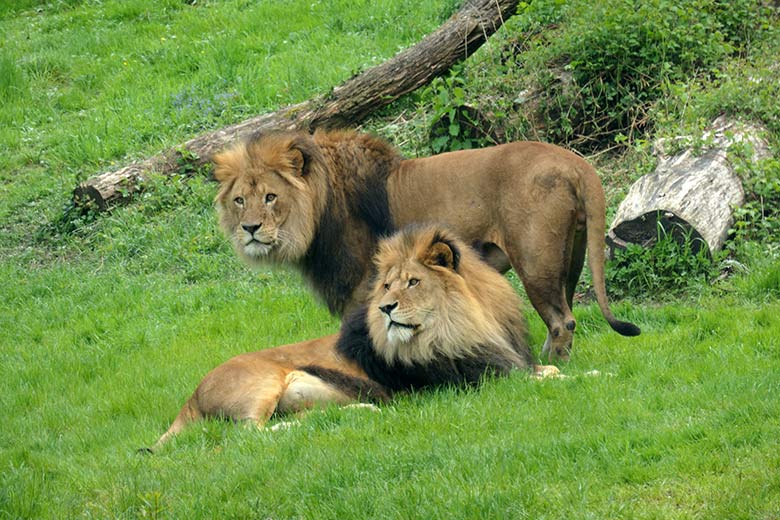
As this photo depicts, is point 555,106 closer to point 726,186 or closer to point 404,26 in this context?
point 726,186

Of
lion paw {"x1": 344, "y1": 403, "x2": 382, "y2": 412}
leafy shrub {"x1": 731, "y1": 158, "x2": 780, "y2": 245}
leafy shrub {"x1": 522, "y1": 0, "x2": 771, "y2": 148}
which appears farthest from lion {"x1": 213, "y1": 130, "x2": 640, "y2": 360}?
leafy shrub {"x1": 522, "y1": 0, "x2": 771, "y2": 148}

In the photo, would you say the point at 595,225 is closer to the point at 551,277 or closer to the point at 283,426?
the point at 551,277

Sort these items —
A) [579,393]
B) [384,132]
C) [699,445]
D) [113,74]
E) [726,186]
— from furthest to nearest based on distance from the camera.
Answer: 1. [113,74]
2. [384,132]
3. [726,186]
4. [579,393]
5. [699,445]

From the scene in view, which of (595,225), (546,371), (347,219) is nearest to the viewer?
(546,371)

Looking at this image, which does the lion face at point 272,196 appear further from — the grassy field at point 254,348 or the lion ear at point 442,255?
the lion ear at point 442,255

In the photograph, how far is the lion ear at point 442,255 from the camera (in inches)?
267

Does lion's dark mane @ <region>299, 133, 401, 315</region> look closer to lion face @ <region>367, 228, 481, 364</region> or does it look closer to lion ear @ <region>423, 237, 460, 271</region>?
lion face @ <region>367, 228, 481, 364</region>

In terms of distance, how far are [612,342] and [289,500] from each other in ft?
10.4

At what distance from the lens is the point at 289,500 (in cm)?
520

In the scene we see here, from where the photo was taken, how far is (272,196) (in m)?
7.90

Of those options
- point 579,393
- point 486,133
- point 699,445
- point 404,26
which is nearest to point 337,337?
point 579,393

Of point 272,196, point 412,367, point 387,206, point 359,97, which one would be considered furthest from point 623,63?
point 412,367

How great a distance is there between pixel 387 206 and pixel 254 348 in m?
1.68

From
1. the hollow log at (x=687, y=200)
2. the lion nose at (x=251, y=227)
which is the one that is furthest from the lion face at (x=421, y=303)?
the hollow log at (x=687, y=200)
